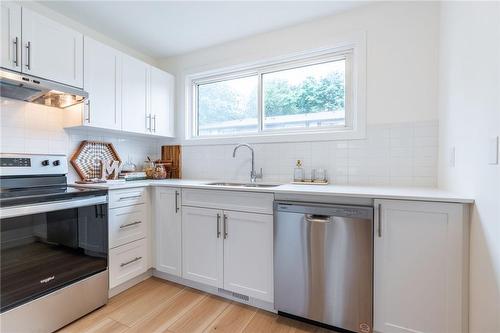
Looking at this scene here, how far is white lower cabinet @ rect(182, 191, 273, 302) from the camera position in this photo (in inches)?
68.8

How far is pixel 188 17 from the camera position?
2.14 meters

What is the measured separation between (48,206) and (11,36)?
3.77ft

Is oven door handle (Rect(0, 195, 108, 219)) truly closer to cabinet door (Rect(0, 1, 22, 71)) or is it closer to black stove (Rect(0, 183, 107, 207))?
black stove (Rect(0, 183, 107, 207))

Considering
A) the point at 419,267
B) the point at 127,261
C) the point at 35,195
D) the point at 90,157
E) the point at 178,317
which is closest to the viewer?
the point at 419,267

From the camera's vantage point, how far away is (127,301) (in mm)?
1901

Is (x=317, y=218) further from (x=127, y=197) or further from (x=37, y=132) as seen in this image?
(x=37, y=132)

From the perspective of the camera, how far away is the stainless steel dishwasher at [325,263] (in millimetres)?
1434

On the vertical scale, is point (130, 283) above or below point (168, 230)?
below

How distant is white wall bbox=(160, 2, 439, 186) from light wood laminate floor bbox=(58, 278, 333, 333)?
1186 mm

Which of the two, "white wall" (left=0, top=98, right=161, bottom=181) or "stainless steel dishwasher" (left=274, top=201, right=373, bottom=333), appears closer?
"stainless steel dishwasher" (left=274, top=201, right=373, bottom=333)

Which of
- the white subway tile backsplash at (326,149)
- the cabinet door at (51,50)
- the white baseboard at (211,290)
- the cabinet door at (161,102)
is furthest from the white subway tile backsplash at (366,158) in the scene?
the cabinet door at (51,50)

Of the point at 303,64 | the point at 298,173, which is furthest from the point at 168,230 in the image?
the point at 303,64

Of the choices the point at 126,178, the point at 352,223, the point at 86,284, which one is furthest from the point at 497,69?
the point at 126,178

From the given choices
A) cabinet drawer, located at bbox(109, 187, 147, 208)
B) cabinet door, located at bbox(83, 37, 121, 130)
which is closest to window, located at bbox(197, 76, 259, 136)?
cabinet door, located at bbox(83, 37, 121, 130)
